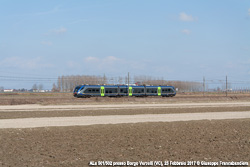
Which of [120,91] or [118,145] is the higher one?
[120,91]

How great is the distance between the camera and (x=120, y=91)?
2458 inches

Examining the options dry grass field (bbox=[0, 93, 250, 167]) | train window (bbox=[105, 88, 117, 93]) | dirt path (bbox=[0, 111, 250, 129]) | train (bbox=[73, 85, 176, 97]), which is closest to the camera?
dry grass field (bbox=[0, 93, 250, 167])

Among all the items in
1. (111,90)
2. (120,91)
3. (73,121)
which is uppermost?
(111,90)

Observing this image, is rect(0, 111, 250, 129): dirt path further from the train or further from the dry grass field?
the train

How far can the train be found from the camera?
57.8 metres

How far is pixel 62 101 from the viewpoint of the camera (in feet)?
150

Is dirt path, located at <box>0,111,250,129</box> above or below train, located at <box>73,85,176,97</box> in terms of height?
below

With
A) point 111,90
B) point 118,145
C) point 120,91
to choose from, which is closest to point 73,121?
point 118,145

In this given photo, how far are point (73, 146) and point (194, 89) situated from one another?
9898cm

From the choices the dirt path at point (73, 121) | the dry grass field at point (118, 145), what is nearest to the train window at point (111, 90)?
the dirt path at point (73, 121)

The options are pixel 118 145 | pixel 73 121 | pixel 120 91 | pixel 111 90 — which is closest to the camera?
pixel 118 145

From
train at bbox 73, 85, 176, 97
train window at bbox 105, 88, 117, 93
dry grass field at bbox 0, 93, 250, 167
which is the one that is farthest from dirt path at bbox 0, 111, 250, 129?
train window at bbox 105, 88, 117, 93

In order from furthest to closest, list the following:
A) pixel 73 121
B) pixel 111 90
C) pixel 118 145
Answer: pixel 111 90
pixel 73 121
pixel 118 145

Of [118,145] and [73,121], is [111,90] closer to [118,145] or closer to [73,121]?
[73,121]
